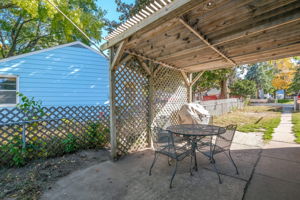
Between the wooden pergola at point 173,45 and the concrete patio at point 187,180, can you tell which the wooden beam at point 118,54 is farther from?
the concrete patio at point 187,180

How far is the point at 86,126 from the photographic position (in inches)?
147

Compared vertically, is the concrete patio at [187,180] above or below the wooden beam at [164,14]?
below

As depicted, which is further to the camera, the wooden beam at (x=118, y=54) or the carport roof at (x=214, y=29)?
the wooden beam at (x=118, y=54)

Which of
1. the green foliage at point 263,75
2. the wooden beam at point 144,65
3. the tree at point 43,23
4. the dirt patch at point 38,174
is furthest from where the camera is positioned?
the green foliage at point 263,75

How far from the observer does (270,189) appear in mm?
2156

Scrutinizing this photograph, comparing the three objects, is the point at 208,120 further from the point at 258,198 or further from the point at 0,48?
the point at 0,48

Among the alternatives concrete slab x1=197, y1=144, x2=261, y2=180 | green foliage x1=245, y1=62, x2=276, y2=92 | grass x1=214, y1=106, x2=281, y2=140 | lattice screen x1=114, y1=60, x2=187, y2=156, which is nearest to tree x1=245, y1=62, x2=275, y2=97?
green foliage x1=245, y1=62, x2=276, y2=92

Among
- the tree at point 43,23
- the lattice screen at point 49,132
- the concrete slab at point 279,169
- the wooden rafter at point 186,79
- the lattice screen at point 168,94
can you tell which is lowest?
the concrete slab at point 279,169

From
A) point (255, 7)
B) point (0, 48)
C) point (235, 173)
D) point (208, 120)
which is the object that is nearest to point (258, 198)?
point (235, 173)

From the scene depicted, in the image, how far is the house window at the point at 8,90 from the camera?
17.5 feet

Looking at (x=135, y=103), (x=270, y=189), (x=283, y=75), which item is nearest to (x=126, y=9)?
(x=135, y=103)

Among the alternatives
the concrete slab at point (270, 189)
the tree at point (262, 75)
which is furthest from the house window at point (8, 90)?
the tree at point (262, 75)

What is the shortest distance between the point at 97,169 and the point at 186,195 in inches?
69.1

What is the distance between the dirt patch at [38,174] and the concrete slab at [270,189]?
2815 mm
